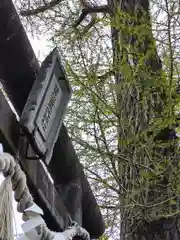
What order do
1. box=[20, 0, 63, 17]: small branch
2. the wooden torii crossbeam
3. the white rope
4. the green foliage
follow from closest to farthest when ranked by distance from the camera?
1. the white rope
2. the wooden torii crossbeam
3. the green foliage
4. box=[20, 0, 63, 17]: small branch

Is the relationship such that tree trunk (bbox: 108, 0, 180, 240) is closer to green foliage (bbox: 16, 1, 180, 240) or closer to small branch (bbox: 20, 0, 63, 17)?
green foliage (bbox: 16, 1, 180, 240)

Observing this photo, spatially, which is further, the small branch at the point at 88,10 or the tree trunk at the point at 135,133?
the small branch at the point at 88,10

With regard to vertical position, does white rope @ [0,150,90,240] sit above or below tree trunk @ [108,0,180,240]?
below

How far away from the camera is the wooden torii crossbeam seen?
116 centimetres

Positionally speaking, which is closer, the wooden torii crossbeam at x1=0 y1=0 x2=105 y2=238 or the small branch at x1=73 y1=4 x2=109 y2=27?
the wooden torii crossbeam at x1=0 y1=0 x2=105 y2=238

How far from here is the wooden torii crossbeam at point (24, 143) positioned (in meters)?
1.16

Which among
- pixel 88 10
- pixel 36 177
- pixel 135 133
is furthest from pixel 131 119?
pixel 88 10

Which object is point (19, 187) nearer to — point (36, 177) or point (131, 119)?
Result: point (36, 177)

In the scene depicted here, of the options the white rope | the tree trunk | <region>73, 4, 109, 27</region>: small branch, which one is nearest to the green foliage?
the tree trunk

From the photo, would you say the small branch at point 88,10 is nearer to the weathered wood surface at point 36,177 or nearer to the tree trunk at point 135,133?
the tree trunk at point 135,133

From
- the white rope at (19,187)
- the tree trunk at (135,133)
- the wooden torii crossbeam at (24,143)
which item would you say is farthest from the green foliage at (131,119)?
the white rope at (19,187)

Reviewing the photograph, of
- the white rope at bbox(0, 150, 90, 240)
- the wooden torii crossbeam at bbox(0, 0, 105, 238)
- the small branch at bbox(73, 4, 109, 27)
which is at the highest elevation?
the small branch at bbox(73, 4, 109, 27)

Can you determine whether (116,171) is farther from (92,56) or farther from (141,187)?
(92,56)

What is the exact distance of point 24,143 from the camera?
1219mm
